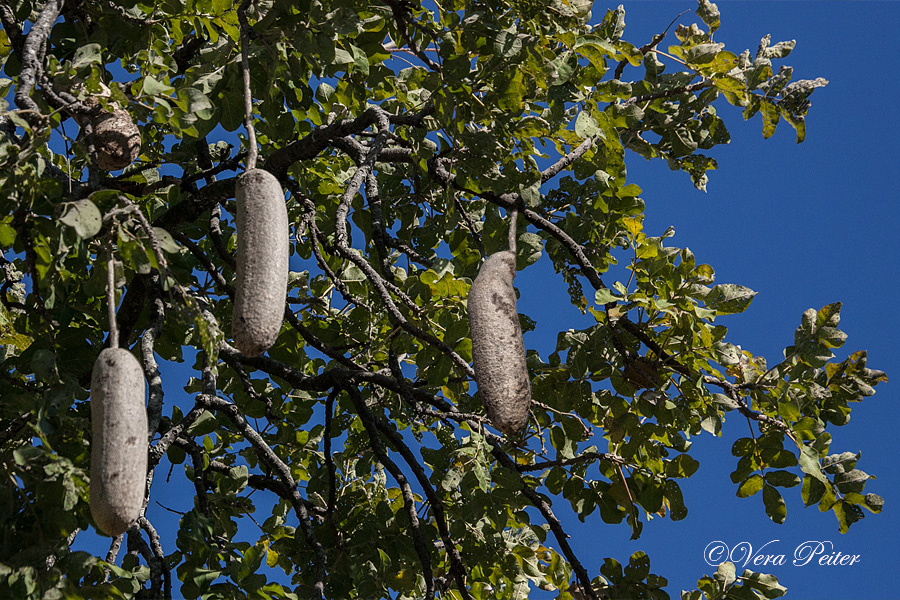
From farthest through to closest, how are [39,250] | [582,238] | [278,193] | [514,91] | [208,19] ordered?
1. [582,238]
2. [208,19]
3. [514,91]
4. [39,250]
5. [278,193]

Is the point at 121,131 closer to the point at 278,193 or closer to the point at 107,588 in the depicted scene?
the point at 278,193

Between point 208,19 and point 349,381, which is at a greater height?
point 208,19

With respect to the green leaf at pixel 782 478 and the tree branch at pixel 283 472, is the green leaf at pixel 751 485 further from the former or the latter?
the tree branch at pixel 283 472

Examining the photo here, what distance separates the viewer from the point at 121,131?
211 centimetres

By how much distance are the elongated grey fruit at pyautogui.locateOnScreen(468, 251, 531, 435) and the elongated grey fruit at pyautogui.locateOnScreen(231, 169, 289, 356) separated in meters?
0.40

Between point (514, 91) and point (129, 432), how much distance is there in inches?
51.9

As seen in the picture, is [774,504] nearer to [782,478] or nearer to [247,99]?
[782,478]

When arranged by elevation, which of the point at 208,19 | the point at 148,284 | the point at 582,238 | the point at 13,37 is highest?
the point at 208,19

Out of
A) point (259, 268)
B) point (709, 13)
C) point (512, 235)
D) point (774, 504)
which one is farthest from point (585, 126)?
point (774, 504)

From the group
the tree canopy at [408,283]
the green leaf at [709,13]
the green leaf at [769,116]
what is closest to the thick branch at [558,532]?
the tree canopy at [408,283]

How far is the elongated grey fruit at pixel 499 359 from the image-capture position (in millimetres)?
1706

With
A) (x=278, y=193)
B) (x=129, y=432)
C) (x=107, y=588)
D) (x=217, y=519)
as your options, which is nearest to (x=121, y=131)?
(x=278, y=193)

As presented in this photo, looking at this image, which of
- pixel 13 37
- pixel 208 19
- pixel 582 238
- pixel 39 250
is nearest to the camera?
pixel 39 250

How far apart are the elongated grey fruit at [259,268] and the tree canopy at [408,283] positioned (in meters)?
0.20
